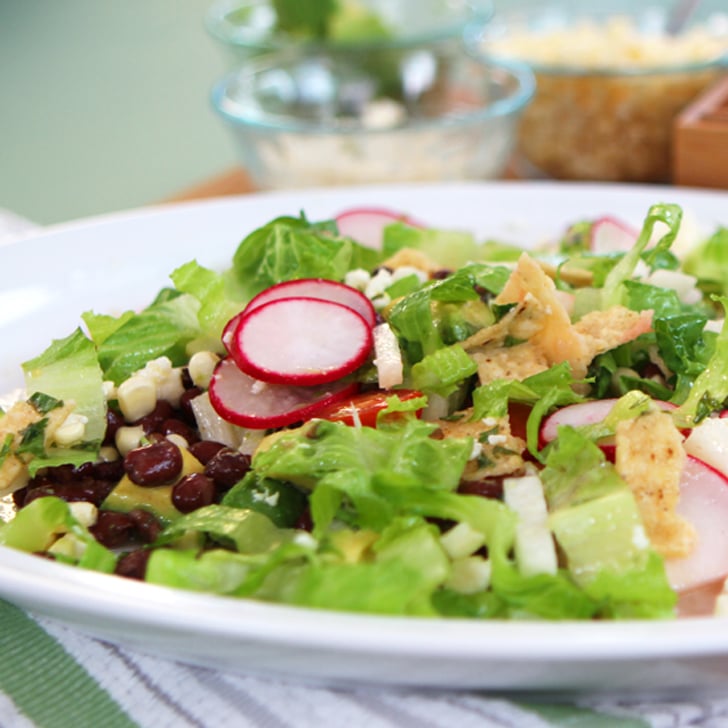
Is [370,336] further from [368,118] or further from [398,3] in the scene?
[398,3]

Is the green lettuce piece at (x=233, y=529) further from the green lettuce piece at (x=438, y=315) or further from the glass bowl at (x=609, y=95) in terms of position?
the glass bowl at (x=609, y=95)

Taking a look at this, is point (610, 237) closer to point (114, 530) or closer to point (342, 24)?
point (114, 530)

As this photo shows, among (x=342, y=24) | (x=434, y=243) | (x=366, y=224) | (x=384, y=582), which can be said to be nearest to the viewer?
(x=384, y=582)

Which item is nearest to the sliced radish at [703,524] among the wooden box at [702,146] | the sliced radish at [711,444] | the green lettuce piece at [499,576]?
the sliced radish at [711,444]

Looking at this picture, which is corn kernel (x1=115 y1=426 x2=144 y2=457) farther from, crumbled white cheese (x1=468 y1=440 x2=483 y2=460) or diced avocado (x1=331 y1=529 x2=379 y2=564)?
crumbled white cheese (x1=468 y1=440 x2=483 y2=460)

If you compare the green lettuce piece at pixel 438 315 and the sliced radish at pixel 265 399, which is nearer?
the sliced radish at pixel 265 399

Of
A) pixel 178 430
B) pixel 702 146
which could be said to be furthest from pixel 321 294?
pixel 702 146

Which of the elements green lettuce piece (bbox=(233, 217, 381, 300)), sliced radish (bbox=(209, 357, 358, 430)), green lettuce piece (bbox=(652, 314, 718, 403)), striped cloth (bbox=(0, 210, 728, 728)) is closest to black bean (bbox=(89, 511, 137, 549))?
striped cloth (bbox=(0, 210, 728, 728))
